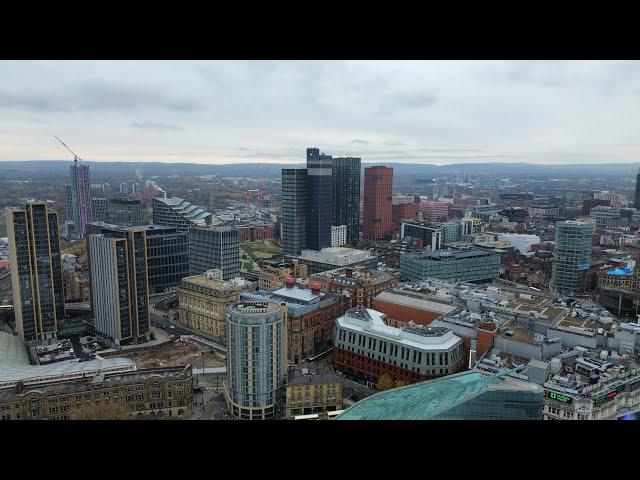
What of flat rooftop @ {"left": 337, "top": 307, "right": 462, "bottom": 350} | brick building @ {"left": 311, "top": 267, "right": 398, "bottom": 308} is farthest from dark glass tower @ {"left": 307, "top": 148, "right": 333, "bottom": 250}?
flat rooftop @ {"left": 337, "top": 307, "right": 462, "bottom": 350}

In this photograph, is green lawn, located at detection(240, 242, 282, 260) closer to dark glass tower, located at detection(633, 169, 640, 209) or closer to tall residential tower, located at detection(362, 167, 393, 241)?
tall residential tower, located at detection(362, 167, 393, 241)

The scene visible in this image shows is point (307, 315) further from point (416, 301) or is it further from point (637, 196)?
point (637, 196)

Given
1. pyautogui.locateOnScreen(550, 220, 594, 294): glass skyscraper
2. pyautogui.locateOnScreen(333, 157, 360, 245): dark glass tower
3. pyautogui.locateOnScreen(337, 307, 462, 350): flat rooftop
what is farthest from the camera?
pyautogui.locateOnScreen(333, 157, 360, 245): dark glass tower

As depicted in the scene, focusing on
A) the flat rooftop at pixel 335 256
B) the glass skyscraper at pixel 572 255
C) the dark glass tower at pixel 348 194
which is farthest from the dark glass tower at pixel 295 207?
the glass skyscraper at pixel 572 255
